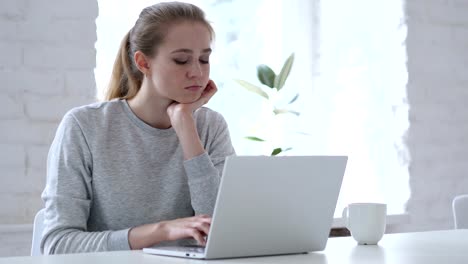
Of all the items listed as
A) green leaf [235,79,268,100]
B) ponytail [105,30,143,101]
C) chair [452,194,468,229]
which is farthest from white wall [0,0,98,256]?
chair [452,194,468,229]

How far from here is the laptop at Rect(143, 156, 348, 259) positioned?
46.4 inches

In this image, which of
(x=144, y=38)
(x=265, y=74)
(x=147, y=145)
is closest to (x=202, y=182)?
(x=147, y=145)

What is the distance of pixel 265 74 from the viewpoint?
3.00 meters

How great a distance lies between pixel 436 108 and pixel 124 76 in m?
1.71

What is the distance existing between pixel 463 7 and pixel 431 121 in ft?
1.74

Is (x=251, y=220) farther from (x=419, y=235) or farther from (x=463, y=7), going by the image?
(x=463, y=7)

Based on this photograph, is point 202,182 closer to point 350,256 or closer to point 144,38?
point 144,38

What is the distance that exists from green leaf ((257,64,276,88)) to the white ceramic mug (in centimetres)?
155

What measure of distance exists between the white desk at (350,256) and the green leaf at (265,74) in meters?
1.56

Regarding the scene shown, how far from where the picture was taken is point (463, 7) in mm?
3391

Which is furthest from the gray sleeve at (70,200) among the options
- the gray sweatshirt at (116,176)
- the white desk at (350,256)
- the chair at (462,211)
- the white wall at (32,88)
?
the chair at (462,211)

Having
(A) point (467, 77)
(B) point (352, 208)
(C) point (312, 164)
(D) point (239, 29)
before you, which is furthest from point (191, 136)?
(A) point (467, 77)

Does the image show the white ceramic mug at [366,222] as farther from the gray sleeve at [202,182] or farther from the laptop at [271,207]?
the gray sleeve at [202,182]

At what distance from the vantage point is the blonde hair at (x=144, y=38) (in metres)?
1.92
